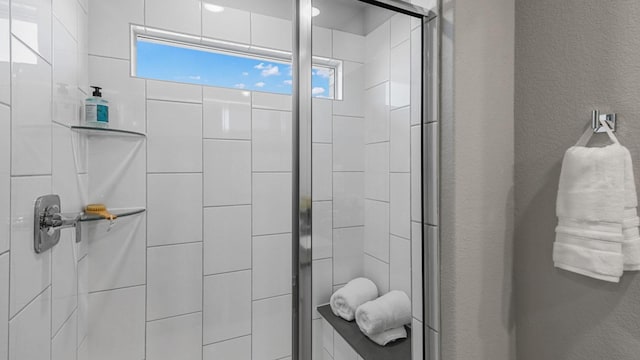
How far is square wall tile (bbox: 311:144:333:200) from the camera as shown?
0.71 metres

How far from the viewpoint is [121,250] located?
130 centimetres

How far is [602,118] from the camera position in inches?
25.4

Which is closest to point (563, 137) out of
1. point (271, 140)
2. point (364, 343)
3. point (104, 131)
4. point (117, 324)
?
point (364, 343)

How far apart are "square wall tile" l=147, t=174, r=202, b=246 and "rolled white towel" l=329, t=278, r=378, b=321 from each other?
0.97 meters

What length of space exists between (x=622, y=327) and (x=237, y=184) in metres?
1.45

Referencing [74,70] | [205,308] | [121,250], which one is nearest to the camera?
[74,70]

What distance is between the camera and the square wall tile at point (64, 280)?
921mm

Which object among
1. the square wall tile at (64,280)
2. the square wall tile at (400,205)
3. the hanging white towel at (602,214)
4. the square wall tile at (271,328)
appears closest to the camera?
the hanging white towel at (602,214)

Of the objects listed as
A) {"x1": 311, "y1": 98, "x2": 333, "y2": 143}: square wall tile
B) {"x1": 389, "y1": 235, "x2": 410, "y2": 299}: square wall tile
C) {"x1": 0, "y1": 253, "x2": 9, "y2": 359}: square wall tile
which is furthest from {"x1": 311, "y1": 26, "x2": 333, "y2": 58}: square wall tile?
{"x1": 0, "y1": 253, "x2": 9, "y2": 359}: square wall tile

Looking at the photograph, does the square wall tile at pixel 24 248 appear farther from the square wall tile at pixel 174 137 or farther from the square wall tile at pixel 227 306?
the square wall tile at pixel 227 306

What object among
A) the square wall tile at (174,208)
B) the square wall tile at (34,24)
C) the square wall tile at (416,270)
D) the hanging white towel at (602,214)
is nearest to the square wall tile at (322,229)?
the square wall tile at (416,270)

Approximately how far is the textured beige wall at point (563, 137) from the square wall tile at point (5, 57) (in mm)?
1283

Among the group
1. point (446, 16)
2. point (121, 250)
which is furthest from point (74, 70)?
point (446, 16)

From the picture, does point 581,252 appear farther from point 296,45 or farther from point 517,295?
point 296,45
